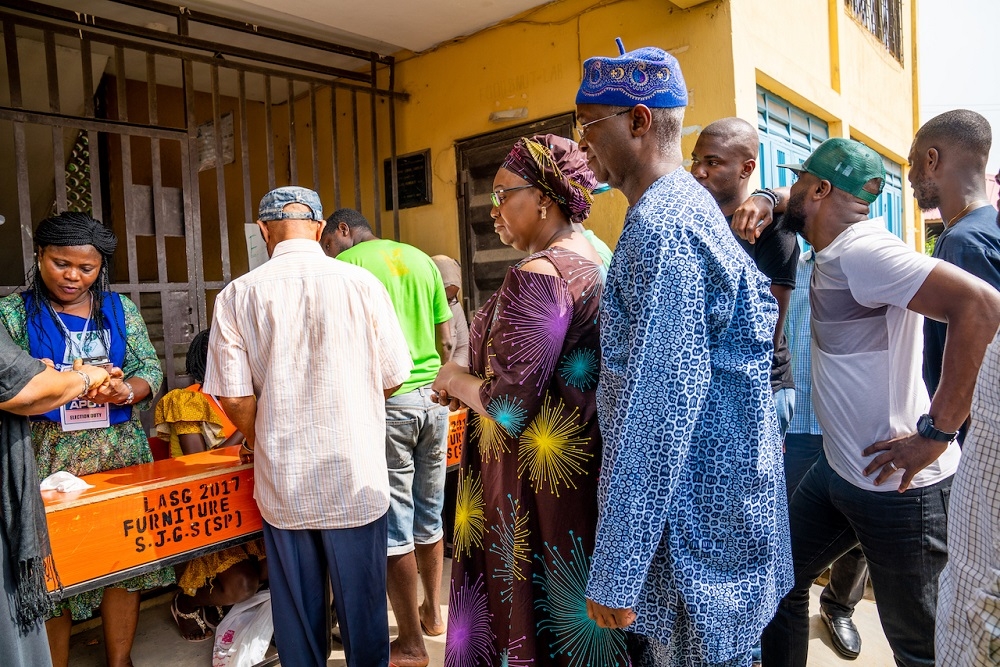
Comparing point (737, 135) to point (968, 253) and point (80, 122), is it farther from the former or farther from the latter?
point (80, 122)

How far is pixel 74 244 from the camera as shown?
2725 millimetres

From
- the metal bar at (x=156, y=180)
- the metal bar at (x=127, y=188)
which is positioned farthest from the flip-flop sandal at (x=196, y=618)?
the metal bar at (x=127, y=188)

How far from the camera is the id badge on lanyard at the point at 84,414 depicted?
8.91ft

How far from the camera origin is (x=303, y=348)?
2465 mm

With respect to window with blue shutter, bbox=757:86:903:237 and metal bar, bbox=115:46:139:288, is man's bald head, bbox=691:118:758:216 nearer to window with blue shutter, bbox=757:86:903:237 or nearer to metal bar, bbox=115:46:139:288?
window with blue shutter, bbox=757:86:903:237

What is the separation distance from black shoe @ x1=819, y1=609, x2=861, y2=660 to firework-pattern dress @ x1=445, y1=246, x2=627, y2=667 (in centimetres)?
199

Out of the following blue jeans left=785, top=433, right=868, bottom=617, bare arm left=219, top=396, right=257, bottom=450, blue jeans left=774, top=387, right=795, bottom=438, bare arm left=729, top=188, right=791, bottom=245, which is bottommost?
blue jeans left=785, top=433, right=868, bottom=617

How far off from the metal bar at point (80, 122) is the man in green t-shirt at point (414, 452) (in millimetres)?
1688

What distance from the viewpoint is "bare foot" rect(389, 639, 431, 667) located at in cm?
296

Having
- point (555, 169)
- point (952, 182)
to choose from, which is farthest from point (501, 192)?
point (952, 182)

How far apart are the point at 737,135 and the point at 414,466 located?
6.87 ft

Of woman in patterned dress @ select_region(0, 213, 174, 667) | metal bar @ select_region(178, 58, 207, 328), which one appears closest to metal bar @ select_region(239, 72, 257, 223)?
metal bar @ select_region(178, 58, 207, 328)

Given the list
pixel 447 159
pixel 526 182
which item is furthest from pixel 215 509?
pixel 447 159

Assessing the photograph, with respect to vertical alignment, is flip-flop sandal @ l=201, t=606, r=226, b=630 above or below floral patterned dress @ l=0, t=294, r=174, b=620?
below
